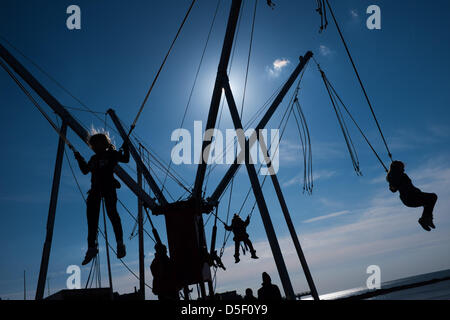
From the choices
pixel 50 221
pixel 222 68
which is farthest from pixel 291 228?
pixel 50 221

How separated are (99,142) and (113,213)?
50.6 inches

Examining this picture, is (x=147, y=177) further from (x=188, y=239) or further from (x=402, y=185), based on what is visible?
(x=402, y=185)

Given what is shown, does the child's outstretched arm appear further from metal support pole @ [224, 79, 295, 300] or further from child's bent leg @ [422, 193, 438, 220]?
child's bent leg @ [422, 193, 438, 220]

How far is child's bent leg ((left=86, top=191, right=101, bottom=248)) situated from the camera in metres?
4.63

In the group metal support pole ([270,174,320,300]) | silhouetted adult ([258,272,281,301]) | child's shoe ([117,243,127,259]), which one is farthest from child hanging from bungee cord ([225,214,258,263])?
child's shoe ([117,243,127,259])

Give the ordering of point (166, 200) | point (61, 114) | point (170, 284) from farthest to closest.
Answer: point (166, 200)
point (170, 284)
point (61, 114)

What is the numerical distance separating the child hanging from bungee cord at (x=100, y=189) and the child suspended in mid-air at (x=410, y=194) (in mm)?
5635

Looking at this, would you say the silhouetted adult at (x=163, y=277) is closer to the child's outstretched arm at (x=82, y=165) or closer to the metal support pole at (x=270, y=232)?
the metal support pole at (x=270, y=232)

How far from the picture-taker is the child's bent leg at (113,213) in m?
4.71

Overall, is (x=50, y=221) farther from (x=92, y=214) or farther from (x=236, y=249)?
(x=236, y=249)
